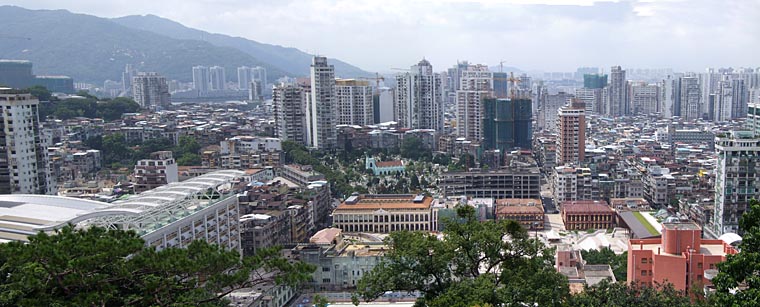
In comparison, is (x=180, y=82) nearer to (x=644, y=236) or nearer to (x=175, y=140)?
(x=175, y=140)

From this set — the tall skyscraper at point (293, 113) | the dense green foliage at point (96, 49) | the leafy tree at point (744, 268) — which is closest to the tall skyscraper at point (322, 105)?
the tall skyscraper at point (293, 113)

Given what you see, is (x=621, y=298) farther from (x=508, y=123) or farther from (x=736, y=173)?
(x=508, y=123)

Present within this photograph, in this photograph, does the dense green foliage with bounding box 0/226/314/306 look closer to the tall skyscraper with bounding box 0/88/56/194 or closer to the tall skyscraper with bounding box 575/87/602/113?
the tall skyscraper with bounding box 0/88/56/194

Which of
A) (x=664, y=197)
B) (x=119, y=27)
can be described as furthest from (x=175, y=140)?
(x=119, y=27)

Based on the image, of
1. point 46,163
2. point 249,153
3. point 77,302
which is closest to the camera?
point 77,302

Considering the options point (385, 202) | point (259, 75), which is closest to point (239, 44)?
point (259, 75)

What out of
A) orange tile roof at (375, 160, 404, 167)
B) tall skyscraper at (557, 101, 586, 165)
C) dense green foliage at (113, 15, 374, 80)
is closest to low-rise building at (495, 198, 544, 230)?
tall skyscraper at (557, 101, 586, 165)
